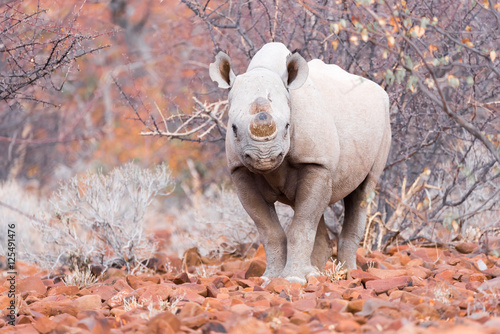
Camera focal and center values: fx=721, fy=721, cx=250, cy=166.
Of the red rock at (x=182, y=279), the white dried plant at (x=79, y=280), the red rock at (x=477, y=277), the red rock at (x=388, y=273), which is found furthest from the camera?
the white dried plant at (x=79, y=280)

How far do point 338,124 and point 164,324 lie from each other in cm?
309

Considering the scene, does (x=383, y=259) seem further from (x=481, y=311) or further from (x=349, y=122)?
(x=481, y=311)

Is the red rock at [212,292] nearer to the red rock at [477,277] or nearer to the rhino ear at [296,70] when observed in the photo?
the rhino ear at [296,70]

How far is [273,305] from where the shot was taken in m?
4.61

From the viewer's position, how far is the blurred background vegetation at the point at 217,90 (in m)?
5.34

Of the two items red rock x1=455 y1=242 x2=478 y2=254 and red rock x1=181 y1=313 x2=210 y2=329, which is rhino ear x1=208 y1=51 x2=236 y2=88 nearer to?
red rock x1=181 y1=313 x2=210 y2=329

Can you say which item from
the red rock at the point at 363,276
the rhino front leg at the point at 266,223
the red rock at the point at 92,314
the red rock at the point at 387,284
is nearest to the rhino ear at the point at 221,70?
the rhino front leg at the point at 266,223

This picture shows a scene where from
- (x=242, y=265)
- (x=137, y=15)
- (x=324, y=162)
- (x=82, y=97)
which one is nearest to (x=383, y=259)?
(x=242, y=265)

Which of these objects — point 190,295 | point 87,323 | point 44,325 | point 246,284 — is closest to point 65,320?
point 44,325

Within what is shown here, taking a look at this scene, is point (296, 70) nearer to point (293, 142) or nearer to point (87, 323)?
point (293, 142)

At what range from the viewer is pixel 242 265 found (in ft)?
25.0

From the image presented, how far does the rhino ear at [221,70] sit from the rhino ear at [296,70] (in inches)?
17.6

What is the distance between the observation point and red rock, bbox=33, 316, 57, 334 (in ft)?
13.8

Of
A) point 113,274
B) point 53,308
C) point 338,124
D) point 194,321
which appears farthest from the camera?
point 113,274
